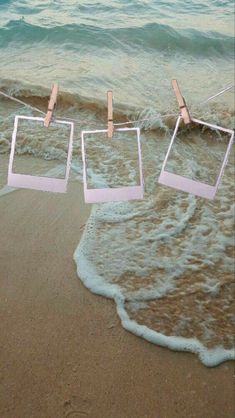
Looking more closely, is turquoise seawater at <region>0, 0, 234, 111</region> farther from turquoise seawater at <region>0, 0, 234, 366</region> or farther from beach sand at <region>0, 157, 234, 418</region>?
beach sand at <region>0, 157, 234, 418</region>

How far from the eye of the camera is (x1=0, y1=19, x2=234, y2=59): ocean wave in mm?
10164

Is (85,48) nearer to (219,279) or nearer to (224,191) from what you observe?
(224,191)

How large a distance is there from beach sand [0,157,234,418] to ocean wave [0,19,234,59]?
24.1 ft

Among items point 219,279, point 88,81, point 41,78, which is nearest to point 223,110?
point 88,81

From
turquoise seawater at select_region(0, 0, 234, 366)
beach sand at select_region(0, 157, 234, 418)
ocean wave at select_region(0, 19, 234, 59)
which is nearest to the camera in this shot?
beach sand at select_region(0, 157, 234, 418)

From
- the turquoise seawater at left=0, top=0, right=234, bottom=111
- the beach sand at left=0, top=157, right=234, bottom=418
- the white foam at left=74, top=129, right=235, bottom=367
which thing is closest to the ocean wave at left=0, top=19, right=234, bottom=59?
the turquoise seawater at left=0, top=0, right=234, bottom=111

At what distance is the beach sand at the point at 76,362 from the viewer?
9.95ft

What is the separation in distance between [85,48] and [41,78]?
1921 mm

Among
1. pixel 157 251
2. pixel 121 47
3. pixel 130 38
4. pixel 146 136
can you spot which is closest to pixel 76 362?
pixel 157 251

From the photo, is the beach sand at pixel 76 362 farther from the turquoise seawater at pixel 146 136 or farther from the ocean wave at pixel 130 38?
the ocean wave at pixel 130 38

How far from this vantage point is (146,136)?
6.77 meters

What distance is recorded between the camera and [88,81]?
8.60 meters

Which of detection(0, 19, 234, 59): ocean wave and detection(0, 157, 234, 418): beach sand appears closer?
detection(0, 157, 234, 418): beach sand

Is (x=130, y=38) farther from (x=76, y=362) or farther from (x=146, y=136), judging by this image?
(x=76, y=362)
